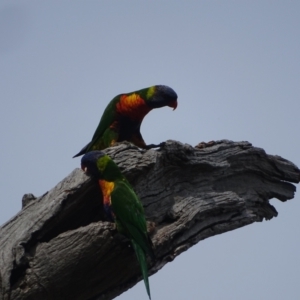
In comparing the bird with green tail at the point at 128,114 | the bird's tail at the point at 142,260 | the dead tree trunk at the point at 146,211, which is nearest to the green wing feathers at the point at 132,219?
the bird's tail at the point at 142,260

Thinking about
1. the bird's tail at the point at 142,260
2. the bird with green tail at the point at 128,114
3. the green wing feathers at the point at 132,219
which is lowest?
the bird's tail at the point at 142,260

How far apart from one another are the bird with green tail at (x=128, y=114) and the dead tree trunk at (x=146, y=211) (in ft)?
3.38

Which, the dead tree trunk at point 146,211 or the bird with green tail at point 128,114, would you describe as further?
the bird with green tail at point 128,114

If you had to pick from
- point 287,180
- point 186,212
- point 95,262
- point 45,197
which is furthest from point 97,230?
point 287,180

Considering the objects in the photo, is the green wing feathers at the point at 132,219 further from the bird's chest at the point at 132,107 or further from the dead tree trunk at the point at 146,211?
the bird's chest at the point at 132,107

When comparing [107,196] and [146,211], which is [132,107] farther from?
[107,196]

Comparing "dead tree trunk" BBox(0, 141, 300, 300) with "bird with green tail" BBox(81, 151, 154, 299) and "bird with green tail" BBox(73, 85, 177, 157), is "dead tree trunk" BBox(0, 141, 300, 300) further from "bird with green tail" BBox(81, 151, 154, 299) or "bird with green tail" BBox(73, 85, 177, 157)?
"bird with green tail" BBox(73, 85, 177, 157)

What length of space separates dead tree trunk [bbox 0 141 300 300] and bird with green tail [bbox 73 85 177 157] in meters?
1.03

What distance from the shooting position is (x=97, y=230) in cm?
417

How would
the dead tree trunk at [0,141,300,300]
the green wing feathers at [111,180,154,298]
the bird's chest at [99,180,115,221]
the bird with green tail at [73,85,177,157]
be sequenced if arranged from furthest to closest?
the bird with green tail at [73,85,177,157] < the bird's chest at [99,180,115,221] < the green wing feathers at [111,180,154,298] < the dead tree trunk at [0,141,300,300]

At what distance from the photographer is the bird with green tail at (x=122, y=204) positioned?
14.1 feet

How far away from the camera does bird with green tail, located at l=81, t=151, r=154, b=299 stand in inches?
169

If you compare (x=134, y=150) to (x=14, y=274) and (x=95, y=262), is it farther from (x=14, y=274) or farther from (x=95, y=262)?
(x=14, y=274)

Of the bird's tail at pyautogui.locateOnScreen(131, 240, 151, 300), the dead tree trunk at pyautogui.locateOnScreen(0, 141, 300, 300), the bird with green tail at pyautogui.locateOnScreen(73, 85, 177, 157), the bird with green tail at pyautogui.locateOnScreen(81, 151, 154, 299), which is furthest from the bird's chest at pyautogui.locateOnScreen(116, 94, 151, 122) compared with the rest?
the bird's tail at pyautogui.locateOnScreen(131, 240, 151, 300)
